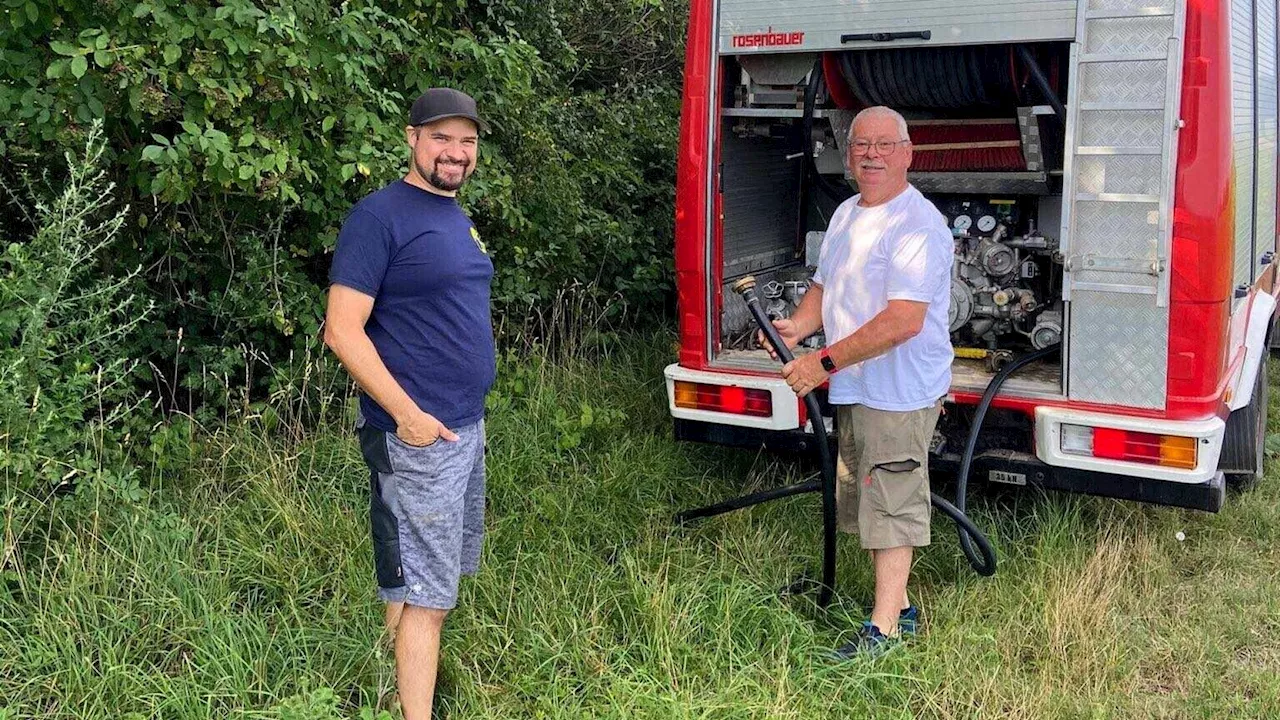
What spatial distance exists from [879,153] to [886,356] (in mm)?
625

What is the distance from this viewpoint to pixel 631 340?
6309 millimetres

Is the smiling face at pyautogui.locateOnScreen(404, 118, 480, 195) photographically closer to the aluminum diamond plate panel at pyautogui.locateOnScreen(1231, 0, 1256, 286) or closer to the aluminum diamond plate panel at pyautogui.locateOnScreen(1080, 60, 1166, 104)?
the aluminum diamond plate panel at pyautogui.locateOnScreen(1080, 60, 1166, 104)

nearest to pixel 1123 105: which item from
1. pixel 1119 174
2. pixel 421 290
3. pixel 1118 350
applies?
pixel 1119 174

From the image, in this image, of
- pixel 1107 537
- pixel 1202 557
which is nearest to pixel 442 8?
pixel 1107 537

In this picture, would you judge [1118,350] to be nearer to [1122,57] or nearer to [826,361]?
[1122,57]

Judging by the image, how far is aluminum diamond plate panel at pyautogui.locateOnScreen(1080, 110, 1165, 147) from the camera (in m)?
3.45

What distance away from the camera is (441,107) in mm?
2725

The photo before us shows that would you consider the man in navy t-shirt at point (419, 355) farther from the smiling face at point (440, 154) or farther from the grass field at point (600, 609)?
the grass field at point (600, 609)

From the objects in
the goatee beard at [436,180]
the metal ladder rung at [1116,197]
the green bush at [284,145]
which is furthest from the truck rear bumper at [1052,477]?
the goatee beard at [436,180]

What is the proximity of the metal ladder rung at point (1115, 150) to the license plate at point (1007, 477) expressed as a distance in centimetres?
112

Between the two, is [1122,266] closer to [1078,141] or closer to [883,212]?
[1078,141]

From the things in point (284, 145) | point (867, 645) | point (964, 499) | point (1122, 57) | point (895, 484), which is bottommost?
point (867, 645)

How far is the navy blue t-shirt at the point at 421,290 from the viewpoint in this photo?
8.63 ft

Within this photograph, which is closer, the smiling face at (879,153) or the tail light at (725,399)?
the smiling face at (879,153)
